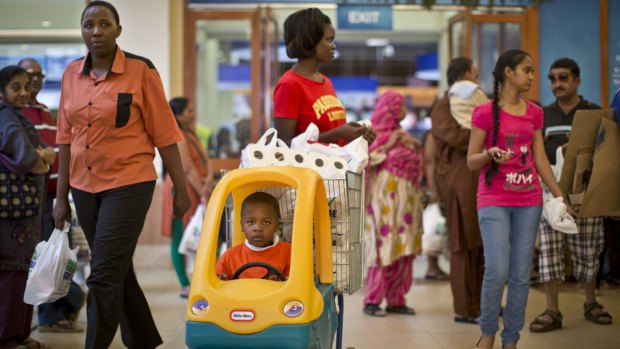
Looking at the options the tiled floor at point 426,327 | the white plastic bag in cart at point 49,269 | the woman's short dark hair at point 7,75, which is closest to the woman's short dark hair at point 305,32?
the white plastic bag in cart at point 49,269

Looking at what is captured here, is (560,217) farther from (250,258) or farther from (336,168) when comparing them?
(250,258)

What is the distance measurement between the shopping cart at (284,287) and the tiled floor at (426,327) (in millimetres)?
1773

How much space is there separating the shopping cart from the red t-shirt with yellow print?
2.48 ft

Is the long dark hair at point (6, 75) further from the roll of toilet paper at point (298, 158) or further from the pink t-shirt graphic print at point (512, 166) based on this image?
the pink t-shirt graphic print at point (512, 166)

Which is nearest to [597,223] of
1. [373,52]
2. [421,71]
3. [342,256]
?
[342,256]

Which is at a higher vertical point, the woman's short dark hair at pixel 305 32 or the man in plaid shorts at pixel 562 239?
the woman's short dark hair at pixel 305 32

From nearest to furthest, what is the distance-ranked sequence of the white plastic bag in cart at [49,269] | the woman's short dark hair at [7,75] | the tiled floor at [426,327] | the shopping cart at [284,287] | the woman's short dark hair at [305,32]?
the shopping cart at [284,287] < the white plastic bag in cart at [49,269] < the woman's short dark hair at [305,32] < the woman's short dark hair at [7,75] < the tiled floor at [426,327]

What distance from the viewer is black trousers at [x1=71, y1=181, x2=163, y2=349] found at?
390 cm

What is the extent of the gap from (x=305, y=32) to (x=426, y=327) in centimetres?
243

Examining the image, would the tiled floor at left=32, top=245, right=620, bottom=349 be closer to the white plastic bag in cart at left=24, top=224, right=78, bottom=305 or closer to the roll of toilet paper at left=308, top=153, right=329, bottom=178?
the white plastic bag in cart at left=24, top=224, right=78, bottom=305

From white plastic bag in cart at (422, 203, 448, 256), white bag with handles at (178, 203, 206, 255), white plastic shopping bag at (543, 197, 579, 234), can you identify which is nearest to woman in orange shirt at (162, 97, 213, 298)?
white bag with handles at (178, 203, 206, 255)

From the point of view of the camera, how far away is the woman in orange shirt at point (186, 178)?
7137 mm

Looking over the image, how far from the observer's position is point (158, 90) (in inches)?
164

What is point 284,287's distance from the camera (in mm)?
3088
